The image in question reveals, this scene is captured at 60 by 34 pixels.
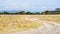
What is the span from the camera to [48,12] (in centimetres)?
9912

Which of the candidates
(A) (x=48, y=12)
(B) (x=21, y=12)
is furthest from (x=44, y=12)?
(B) (x=21, y=12)

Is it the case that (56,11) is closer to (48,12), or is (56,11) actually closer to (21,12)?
(48,12)

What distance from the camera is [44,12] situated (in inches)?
3974

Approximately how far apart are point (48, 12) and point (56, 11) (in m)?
4.32

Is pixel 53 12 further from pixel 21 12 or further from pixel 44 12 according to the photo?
pixel 21 12

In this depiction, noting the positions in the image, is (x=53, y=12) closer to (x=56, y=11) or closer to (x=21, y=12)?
(x=56, y=11)

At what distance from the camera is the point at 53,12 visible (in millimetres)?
97000

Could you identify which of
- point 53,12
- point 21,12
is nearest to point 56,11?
point 53,12

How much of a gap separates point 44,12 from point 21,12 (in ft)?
44.2

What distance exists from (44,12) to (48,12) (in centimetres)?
271

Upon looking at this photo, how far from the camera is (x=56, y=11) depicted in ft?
324

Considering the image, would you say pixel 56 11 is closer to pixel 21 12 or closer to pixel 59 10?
pixel 59 10

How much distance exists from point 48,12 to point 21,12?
16.0 metres

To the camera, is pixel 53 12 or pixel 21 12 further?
pixel 21 12
